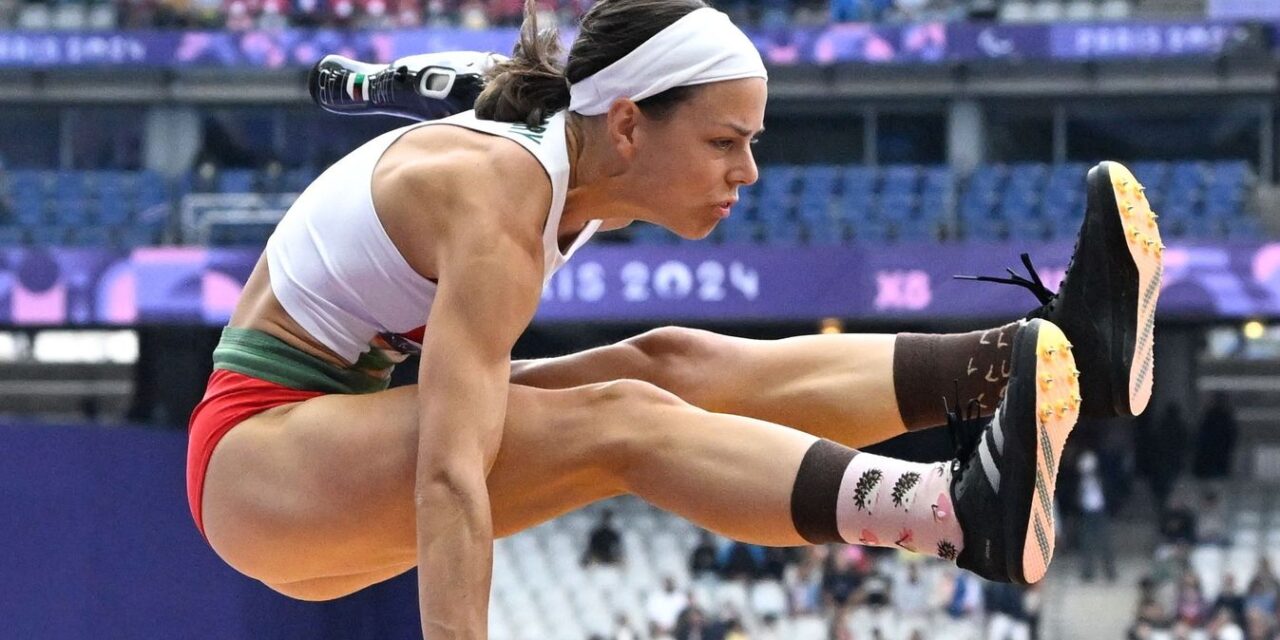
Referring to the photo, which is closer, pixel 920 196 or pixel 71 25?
pixel 920 196

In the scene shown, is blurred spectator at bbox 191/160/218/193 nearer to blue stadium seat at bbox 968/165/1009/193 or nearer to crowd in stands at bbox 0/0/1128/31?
crowd in stands at bbox 0/0/1128/31

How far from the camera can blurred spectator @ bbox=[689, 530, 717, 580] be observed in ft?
33.1

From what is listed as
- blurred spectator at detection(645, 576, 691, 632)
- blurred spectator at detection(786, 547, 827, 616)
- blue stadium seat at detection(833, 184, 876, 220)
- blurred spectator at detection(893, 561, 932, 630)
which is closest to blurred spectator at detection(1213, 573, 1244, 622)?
blurred spectator at detection(893, 561, 932, 630)

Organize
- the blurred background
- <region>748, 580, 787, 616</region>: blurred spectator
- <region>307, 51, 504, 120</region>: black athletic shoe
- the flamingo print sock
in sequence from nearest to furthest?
the flamingo print sock, <region>307, 51, 504, 120</region>: black athletic shoe, <region>748, 580, 787, 616</region>: blurred spectator, the blurred background

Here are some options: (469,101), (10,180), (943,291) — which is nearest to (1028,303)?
(943,291)

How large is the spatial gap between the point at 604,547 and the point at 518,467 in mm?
8379

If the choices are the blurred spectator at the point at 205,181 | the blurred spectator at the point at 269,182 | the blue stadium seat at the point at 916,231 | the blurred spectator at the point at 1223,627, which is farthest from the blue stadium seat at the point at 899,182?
the blurred spectator at the point at 205,181

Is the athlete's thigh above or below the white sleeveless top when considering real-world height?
below

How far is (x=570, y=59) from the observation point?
2.26m

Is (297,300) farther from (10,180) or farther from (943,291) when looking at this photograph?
(10,180)

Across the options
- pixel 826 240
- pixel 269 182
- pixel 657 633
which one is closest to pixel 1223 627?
pixel 657 633

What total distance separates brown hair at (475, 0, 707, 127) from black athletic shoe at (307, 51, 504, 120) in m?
0.23

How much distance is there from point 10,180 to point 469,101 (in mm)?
10348

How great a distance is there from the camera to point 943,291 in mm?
10539
